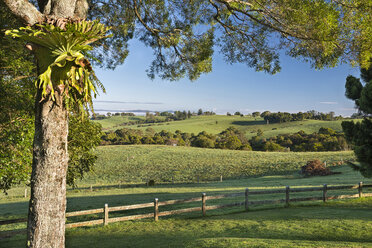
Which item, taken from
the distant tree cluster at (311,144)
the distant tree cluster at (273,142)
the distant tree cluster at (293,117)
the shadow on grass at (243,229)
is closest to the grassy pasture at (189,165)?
the distant tree cluster at (311,144)

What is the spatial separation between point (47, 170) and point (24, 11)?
11.1ft

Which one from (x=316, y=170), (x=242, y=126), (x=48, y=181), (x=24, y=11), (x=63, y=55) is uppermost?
(x=24, y=11)

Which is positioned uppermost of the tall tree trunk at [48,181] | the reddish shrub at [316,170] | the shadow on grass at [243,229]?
the tall tree trunk at [48,181]

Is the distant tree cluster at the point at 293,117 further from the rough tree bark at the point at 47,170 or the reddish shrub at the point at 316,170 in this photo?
the rough tree bark at the point at 47,170

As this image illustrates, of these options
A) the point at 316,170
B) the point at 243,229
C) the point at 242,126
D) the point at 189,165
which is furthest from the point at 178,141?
the point at 243,229

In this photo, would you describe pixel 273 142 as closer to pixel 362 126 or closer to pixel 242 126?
pixel 242 126

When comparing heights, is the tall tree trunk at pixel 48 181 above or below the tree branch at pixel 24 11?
below

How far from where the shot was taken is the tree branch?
20.2 ft

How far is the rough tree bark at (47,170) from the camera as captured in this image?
5918 mm

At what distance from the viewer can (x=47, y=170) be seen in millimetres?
5961

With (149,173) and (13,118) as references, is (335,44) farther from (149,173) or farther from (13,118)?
(149,173)

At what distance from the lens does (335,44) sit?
34.6ft

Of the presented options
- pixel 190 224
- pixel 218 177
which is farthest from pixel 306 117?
pixel 190 224

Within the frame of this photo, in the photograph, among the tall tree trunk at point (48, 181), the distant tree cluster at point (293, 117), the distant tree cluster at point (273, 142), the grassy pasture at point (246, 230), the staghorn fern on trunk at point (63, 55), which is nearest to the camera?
the staghorn fern on trunk at point (63, 55)
